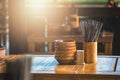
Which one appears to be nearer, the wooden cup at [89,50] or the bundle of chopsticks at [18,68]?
the bundle of chopsticks at [18,68]

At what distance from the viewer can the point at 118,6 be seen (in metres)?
6.45

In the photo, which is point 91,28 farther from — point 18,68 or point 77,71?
point 18,68

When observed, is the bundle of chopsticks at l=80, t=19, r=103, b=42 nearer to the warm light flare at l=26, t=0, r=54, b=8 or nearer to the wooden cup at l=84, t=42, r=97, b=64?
the wooden cup at l=84, t=42, r=97, b=64

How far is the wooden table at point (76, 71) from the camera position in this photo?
7.03 ft

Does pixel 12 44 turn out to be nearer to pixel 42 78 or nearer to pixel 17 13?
pixel 17 13

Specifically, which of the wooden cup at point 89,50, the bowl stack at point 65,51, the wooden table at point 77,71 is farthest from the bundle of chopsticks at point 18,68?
the wooden cup at point 89,50

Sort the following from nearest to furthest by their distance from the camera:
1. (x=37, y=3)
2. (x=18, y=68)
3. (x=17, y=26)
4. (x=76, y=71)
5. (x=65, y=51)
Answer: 1. (x=18, y=68)
2. (x=76, y=71)
3. (x=65, y=51)
4. (x=17, y=26)
5. (x=37, y=3)

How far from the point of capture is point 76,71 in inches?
88.0

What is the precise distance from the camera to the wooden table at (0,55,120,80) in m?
2.14

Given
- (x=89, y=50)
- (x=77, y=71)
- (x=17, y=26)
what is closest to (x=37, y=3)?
(x=17, y=26)

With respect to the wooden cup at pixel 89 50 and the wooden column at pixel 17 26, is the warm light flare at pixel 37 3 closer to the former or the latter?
the wooden column at pixel 17 26

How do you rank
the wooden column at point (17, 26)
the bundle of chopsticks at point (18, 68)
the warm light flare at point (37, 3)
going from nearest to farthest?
the bundle of chopsticks at point (18, 68)
the wooden column at point (17, 26)
the warm light flare at point (37, 3)

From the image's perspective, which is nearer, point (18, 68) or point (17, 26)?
point (18, 68)

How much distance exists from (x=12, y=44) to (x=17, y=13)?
1.87ft
